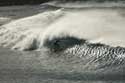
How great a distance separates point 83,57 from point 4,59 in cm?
Answer: 151

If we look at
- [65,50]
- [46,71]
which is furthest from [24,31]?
[46,71]

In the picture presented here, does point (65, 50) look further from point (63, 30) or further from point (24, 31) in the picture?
point (24, 31)

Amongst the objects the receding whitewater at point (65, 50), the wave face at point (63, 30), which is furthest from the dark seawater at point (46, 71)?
the wave face at point (63, 30)

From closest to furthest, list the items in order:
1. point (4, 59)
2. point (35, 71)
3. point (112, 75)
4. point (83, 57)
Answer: point (112, 75) → point (35, 71) → point (83, 57) → point (4, 59)

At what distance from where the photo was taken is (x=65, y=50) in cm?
721

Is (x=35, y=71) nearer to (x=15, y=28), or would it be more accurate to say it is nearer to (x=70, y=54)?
(x=70, y=54)

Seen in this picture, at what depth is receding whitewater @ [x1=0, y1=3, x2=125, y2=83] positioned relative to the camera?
5969mm

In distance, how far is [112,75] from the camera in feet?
19.1

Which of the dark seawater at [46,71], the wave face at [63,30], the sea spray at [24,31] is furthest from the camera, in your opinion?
the sea spray at [24,31]

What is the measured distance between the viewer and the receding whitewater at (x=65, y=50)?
235 inches

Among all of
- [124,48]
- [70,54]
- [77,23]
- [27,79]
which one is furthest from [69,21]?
[27,79]

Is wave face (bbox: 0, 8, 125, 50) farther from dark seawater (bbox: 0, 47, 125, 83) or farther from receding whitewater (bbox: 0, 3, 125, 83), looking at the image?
dark seawater (bbox: 0, 47, 125, 83)

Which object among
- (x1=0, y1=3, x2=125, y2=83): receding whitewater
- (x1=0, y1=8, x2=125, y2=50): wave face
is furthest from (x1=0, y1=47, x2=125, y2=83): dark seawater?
(x1=0, y1=8, x2=125, y2=50): wave face

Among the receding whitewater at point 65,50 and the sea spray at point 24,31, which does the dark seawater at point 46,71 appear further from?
the sea spray at point 24,31
